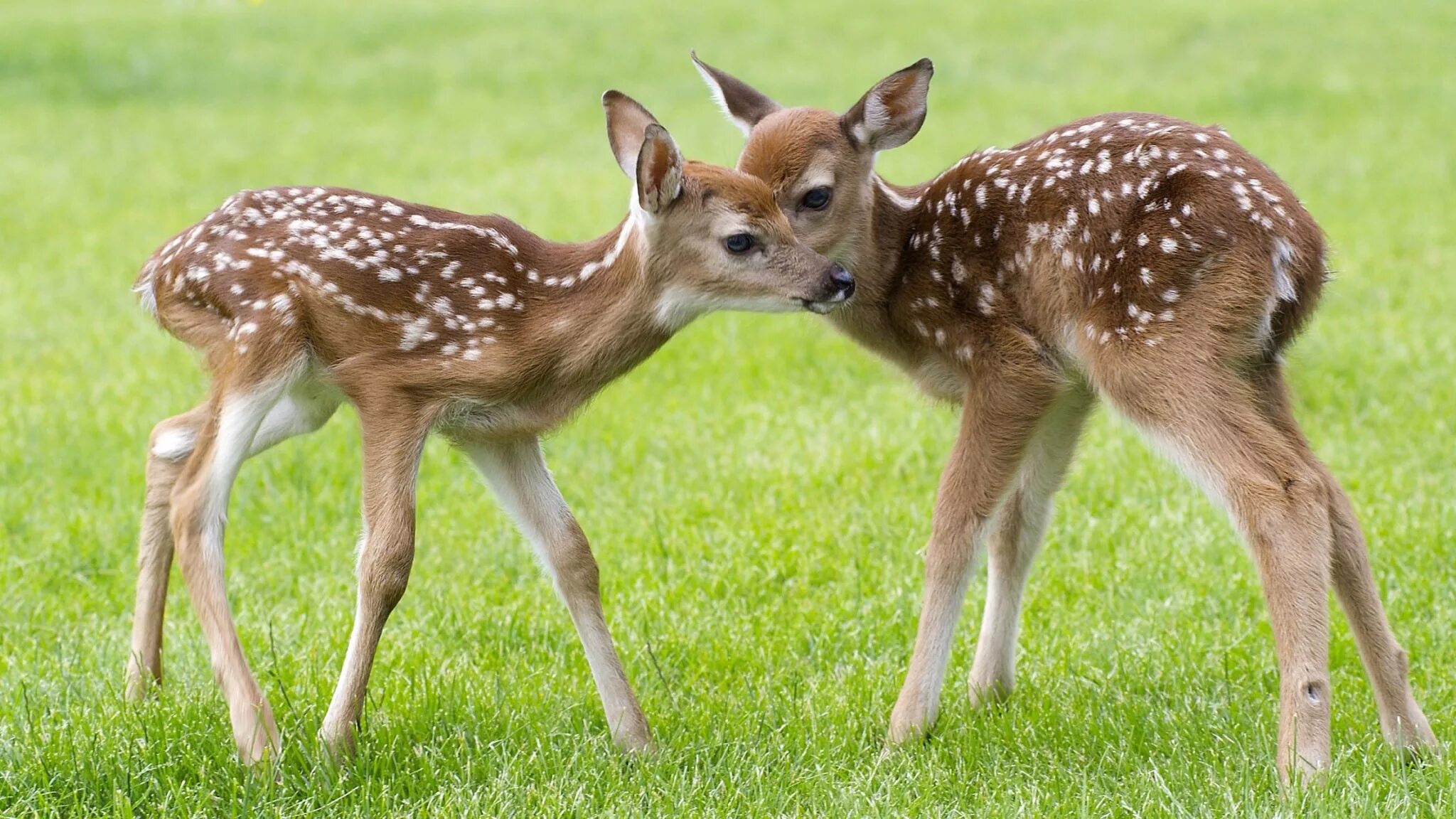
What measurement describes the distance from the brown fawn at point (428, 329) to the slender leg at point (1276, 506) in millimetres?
917

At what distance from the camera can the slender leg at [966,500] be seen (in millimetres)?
4637

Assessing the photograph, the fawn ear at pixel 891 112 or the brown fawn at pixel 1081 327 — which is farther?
the fawn ear at pixel 891 112

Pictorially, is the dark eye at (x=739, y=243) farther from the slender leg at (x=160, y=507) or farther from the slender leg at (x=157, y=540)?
the slender leg at (x=157, y=540)

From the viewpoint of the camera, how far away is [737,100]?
220 inches

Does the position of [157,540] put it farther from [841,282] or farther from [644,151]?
[841,282]

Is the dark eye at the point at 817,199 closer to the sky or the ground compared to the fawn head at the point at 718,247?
closer to the ground

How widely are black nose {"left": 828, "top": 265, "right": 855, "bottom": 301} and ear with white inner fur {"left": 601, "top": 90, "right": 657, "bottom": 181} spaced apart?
1.93 feet

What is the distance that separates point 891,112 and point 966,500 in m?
1.33

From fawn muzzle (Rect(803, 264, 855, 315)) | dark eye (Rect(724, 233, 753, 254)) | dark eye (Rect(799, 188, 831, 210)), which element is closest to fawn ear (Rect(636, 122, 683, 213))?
dark eye (Rect(724, 233, 753, 254))

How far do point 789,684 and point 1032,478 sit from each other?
96 centimetres

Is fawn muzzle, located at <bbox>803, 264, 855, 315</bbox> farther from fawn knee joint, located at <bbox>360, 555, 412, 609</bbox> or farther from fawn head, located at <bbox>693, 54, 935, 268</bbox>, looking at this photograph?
fawn knee joint, located at <bbox>360, 555, 412, 609</bbox>

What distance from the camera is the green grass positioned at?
4184 mm

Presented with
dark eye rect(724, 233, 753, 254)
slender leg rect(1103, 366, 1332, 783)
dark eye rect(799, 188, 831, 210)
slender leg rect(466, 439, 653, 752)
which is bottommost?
slender leg rect(466, 439, 653, 752)

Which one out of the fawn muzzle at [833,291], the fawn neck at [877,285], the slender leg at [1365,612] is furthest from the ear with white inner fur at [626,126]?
the slender leg at [1365,612]
